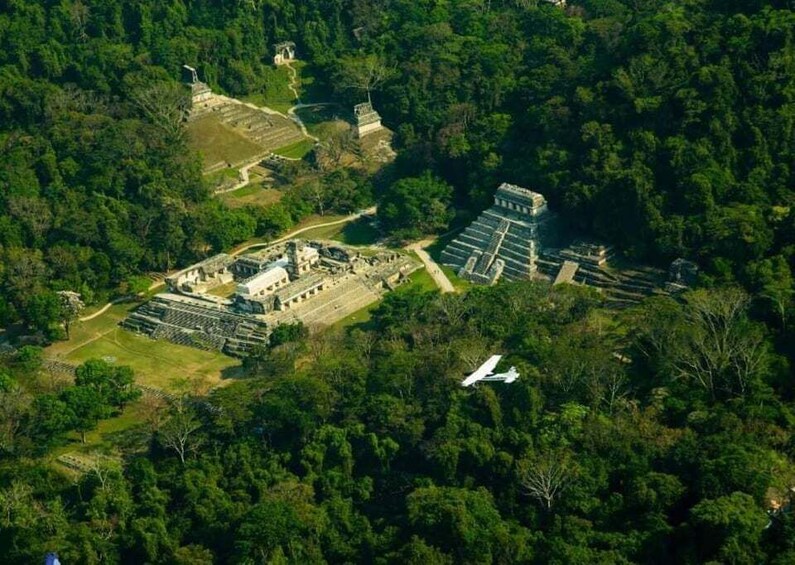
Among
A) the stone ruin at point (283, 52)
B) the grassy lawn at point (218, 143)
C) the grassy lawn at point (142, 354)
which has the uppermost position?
the stone ruin at point (283, 52)

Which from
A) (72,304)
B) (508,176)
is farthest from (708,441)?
(72,304)

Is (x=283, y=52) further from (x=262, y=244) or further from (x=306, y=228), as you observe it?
(x=262, y=244)

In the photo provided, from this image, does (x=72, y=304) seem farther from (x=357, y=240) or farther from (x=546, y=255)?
(x=546, y=255)

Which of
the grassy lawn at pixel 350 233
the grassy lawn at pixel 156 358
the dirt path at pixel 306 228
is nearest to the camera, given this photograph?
the grassy lawn at pixel 156 358

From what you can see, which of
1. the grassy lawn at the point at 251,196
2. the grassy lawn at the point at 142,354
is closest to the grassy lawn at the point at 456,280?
the grassy lawn at the point at 142,354

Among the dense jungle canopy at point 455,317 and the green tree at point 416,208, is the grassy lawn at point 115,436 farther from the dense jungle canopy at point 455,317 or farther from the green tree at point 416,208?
the green tree at point 416,208
